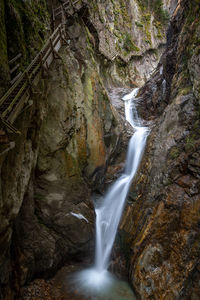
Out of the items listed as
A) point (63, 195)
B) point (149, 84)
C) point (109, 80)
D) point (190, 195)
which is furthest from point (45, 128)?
point (109, 80)

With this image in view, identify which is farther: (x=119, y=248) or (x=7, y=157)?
(x=119, y=248)

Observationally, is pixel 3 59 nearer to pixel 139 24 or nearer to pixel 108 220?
pixel 108 220

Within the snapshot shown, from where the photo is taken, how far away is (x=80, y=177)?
920 cm

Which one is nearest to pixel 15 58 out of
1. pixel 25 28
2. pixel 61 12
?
pixel 25 28

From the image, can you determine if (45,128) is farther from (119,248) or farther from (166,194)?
(119,248)

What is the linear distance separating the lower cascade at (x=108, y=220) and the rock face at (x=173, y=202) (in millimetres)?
994

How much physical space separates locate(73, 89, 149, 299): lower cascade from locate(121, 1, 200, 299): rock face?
3.26 feet

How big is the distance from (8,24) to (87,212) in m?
8.22

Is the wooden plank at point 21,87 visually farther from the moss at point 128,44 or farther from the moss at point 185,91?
the moss at point 128,44

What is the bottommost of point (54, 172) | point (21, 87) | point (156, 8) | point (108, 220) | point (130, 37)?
point (108, 220)

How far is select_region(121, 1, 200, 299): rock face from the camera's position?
564 centimetres

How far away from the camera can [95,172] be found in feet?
35.6

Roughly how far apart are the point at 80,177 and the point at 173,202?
464cm

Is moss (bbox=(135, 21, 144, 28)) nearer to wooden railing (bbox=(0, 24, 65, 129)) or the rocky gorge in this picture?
the rocky gorge
